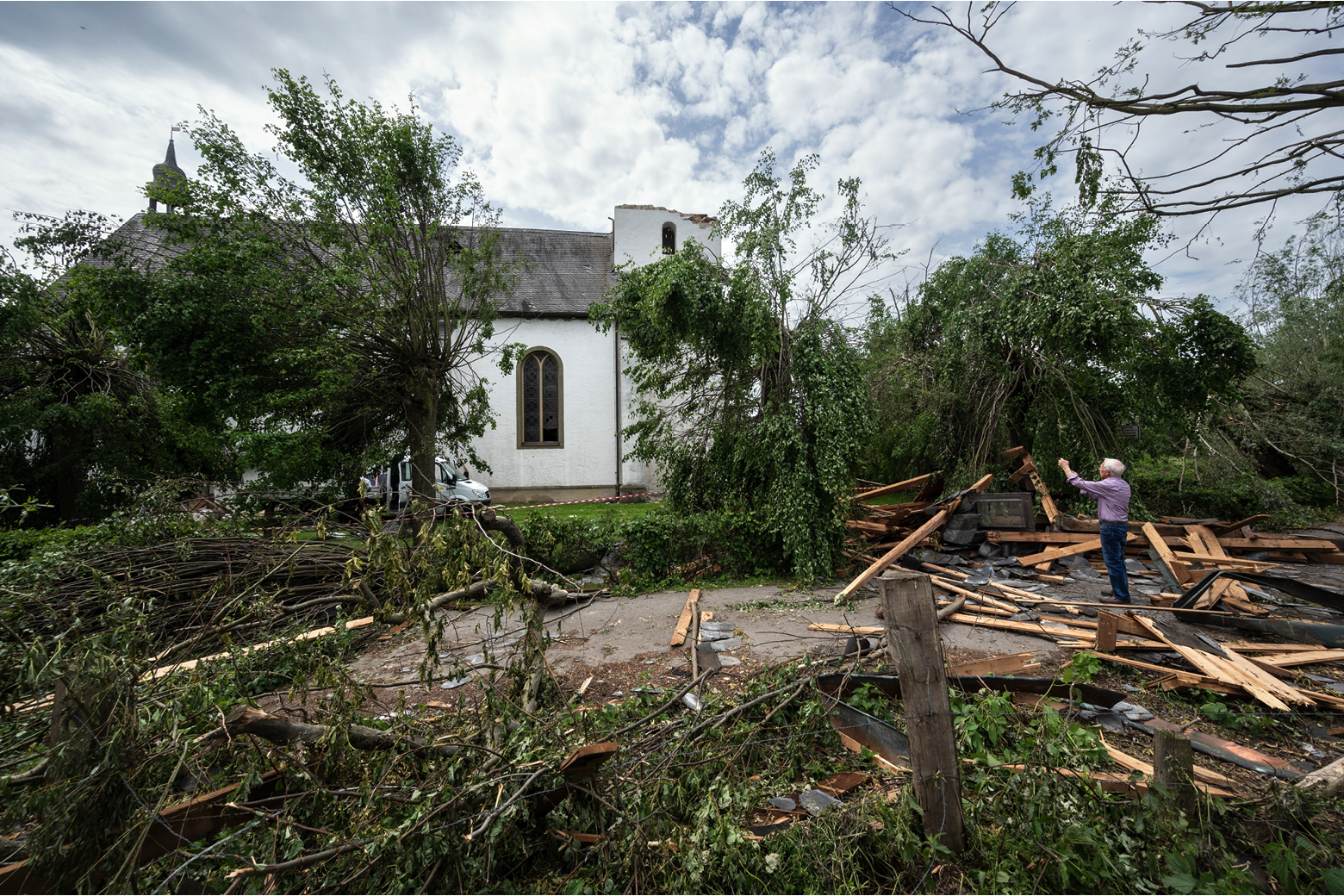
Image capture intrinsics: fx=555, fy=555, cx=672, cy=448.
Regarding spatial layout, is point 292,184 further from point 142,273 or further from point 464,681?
point 464,681

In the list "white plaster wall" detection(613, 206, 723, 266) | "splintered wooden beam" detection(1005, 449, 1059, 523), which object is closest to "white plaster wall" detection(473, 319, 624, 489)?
"white plaster wall" detection(613, 206, 723, 266)

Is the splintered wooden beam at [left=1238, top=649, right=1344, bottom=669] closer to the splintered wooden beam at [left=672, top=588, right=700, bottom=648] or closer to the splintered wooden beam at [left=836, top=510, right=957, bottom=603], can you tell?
the splintered wooden beam at [left=836, top=510, right=957, bottom=603]

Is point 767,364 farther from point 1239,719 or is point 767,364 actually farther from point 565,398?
point 565,398

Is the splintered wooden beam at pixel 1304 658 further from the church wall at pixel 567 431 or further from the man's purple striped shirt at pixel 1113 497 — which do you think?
the church wall at pixel 567 431

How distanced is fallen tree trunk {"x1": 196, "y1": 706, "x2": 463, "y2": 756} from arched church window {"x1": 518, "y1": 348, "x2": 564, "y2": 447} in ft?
59.1

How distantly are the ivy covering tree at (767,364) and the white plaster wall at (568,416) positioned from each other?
11764 millimetres

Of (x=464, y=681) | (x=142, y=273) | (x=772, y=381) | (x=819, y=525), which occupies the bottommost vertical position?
(x=464, y=681)

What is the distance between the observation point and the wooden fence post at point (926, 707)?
2.51 meters

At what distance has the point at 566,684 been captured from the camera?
5.05 m

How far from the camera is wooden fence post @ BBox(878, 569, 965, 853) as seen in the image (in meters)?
2.51

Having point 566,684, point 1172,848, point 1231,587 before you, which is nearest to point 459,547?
point 566,684

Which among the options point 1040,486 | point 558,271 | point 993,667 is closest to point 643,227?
point 558,271

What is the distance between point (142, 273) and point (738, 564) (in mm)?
10552

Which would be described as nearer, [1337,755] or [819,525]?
[1337,755]
